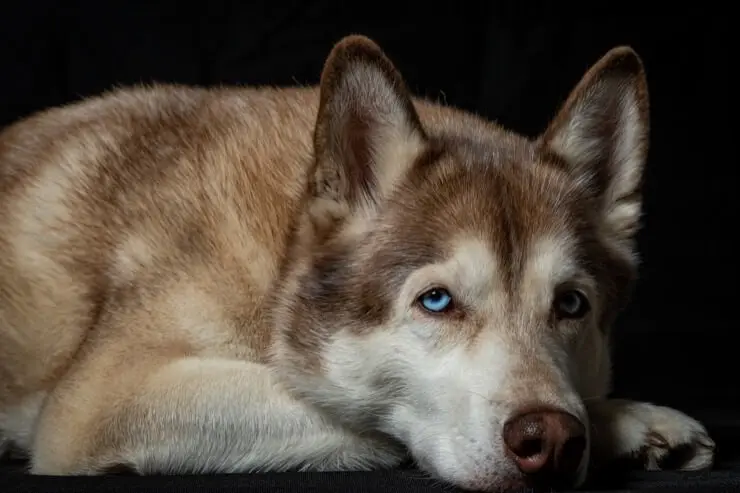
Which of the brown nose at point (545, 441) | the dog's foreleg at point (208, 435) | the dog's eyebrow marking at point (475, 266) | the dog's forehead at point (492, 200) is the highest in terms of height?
the dog's forehead at point (492, 200)

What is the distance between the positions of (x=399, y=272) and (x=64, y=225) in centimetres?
95

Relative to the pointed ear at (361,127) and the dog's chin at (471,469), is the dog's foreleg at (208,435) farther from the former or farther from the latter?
the pointed ear at (361,127)

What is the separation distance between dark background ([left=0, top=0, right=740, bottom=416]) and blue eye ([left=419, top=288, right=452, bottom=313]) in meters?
1.49

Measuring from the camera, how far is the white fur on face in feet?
6.81

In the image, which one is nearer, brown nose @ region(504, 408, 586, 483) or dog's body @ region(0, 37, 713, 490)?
brown nose @ region(504, 408, 586, 483)

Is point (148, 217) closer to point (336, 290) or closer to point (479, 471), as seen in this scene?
point (336, 290)

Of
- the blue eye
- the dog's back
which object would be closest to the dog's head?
the blue eye

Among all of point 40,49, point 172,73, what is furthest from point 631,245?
point 40,49

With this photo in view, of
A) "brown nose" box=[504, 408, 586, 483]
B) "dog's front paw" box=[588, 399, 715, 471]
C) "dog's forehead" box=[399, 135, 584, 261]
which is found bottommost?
"dog's front paw" box=[588, 399, 715, 471]

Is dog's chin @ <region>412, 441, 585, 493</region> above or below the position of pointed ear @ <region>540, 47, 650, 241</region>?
below

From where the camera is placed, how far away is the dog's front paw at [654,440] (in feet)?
7.83

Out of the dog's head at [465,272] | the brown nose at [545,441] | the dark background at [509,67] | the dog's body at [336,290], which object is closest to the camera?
the brown nose at [545,441]

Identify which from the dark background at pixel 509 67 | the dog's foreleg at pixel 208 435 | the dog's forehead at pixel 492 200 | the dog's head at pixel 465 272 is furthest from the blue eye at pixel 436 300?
the dark background at pixel 509 67

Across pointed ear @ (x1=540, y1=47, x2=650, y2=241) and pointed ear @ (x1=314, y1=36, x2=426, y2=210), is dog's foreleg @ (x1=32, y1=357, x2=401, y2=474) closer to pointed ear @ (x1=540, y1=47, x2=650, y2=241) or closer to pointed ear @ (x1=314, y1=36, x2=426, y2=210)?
pointed ear @ (x1=314, y1=36, x2=426, y2=210)
